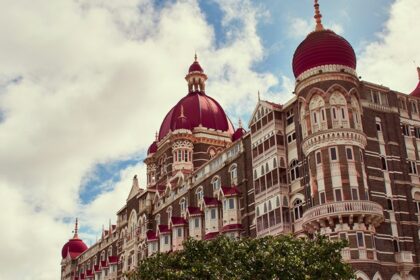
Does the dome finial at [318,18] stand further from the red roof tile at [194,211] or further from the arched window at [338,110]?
the red roof tile at [194,211]

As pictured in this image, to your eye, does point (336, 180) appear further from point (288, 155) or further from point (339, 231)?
point (288, 155)

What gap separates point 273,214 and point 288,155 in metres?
5.34

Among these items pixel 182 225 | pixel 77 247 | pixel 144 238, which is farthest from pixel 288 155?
pixel 77 247

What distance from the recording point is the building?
4684 centimetres

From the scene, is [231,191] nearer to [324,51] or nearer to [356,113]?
[356,113]

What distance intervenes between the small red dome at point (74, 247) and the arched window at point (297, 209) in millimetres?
64623

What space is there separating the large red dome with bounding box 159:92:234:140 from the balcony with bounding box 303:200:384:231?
38.2 m

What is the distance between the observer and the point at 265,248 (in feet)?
119

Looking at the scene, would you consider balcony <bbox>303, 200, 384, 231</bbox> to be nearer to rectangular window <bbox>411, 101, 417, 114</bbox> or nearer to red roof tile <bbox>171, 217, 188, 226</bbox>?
rectangular window <bbox>411, 101, 417, 114</bbox>

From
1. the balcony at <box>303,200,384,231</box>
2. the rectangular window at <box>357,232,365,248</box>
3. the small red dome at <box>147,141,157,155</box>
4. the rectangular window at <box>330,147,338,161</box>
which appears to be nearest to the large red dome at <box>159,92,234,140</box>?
the small red dome at <box>147,141,157,155</box>

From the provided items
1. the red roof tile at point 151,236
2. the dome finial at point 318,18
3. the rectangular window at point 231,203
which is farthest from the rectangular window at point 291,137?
the red roof tile at point 151,236

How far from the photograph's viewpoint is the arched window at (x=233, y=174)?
60125mm

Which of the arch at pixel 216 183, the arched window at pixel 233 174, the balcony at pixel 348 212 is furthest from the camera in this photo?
the arch at pixel 216 183

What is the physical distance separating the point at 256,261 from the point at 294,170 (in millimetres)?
18083
